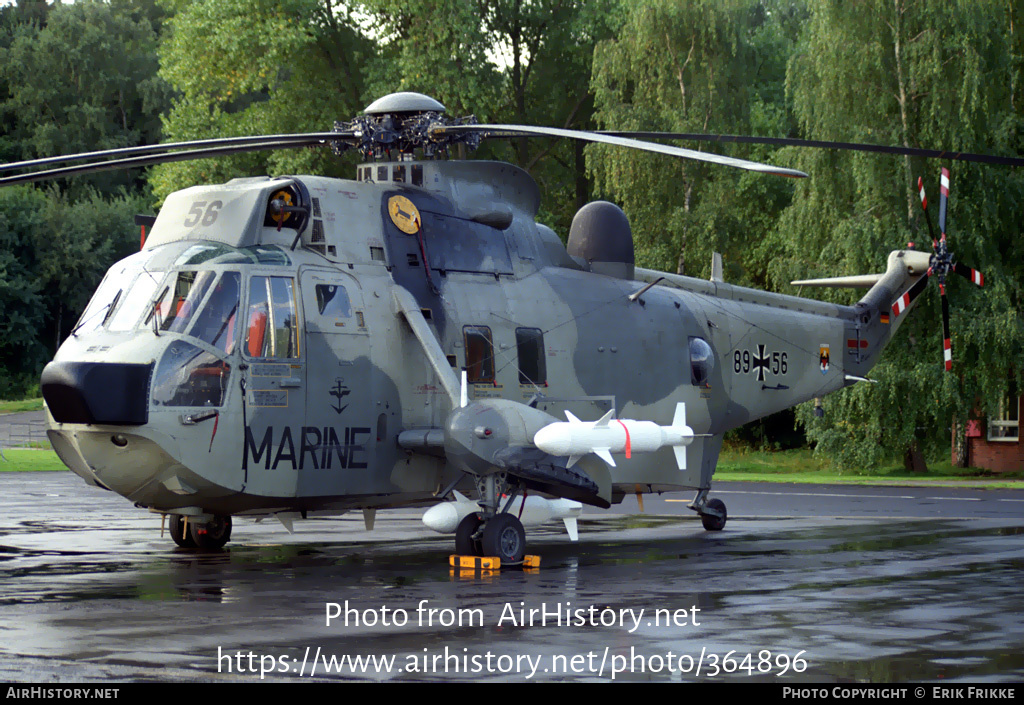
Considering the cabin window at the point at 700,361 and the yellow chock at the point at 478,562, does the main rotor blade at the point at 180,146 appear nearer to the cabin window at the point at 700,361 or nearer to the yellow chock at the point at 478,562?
the yellow chock at the point at 478,562

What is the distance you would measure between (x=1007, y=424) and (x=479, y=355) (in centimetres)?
2735

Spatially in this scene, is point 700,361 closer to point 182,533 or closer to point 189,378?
point 182,533

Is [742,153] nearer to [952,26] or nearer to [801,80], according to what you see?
[801,80]

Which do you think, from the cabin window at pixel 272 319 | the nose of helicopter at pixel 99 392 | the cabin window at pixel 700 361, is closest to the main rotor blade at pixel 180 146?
the cabin window at pixel 272 319

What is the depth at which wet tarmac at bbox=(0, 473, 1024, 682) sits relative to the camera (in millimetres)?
8523

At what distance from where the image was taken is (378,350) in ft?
49.7

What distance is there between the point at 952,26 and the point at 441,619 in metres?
28.7

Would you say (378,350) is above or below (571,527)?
above

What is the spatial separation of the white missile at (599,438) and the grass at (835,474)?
806 inches

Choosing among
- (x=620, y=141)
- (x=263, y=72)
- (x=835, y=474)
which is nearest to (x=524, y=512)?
(x=620, y=141)

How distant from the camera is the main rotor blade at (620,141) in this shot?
1166 centimetres

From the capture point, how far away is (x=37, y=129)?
7575 centimetres

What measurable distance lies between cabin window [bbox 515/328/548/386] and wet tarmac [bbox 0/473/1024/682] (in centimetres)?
229

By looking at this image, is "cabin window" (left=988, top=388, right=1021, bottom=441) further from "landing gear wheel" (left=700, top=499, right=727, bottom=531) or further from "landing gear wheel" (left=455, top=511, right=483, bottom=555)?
"landing gear wheel" (left=455, top=511, right=483, bottom=555)
